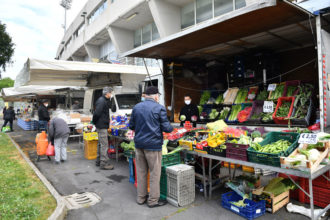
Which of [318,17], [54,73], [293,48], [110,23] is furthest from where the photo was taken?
[110,23]

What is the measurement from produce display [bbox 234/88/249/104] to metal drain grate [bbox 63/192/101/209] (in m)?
5.00

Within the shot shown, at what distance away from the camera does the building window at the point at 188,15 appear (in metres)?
12.7

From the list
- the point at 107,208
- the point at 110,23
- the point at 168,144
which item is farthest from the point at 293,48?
the point at 110,23

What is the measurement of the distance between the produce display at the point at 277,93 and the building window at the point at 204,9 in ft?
17.1

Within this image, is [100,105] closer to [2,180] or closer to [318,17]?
[2,180]

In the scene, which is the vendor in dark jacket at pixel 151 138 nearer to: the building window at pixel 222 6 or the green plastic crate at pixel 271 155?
the green plastic crate at pixel 271 155

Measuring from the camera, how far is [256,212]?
3.37 m

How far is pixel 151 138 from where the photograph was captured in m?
3.66

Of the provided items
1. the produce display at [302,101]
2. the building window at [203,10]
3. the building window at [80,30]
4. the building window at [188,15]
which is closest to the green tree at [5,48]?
the building window at [80,30]

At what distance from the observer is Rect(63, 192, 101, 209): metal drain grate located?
3.97 m

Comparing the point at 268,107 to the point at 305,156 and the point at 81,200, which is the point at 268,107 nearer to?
the point at 305,156

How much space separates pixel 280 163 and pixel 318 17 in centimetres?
294

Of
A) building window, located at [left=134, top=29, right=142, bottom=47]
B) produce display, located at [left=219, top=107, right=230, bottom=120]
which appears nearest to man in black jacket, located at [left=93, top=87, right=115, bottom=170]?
produce display, located at [left=219, top=107, right=230, bottom=120]

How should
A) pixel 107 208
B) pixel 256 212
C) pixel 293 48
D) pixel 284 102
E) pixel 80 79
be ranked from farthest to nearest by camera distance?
pixel 80 79 < pixel 293 48 < pixel 284 102 < pixel 107 208 < pixel 256 212
